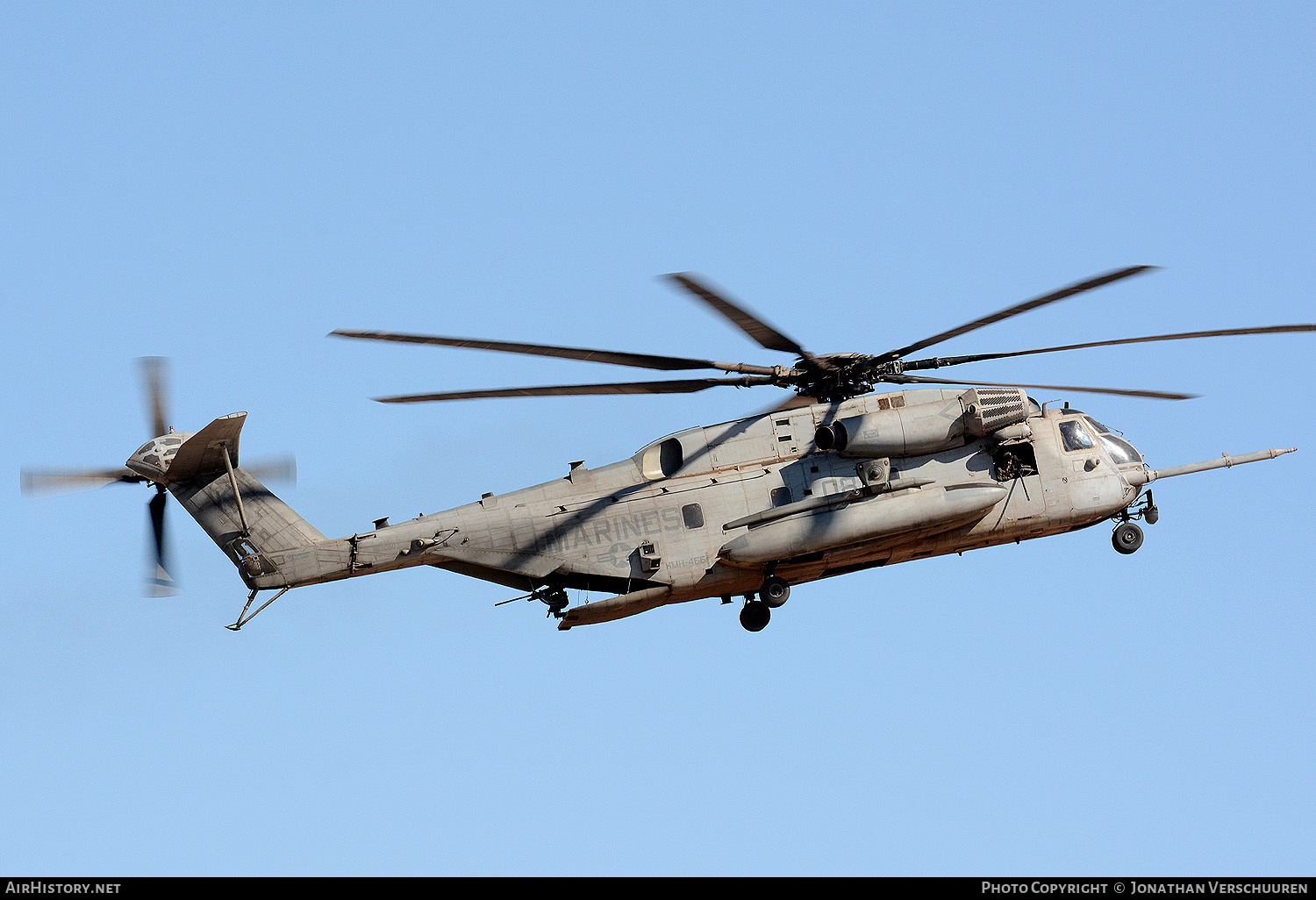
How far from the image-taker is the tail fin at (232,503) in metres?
27.1

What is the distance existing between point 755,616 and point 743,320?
6559 mm

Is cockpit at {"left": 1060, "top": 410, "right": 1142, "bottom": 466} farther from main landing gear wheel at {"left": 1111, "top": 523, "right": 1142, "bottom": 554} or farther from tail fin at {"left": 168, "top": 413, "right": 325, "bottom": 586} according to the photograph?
tail fin at {"left": 168, "top": 413, "right": 325, "bottom": 586}

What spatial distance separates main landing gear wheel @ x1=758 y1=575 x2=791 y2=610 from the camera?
2776 centimetres

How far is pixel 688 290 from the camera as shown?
22.5 m

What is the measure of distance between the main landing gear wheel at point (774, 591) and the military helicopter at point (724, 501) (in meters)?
0.04

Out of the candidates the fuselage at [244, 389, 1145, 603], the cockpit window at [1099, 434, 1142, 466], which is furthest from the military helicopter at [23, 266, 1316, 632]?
the cockpit window at [1099, 434, 1142, 466]

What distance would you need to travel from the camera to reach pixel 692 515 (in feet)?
92.0

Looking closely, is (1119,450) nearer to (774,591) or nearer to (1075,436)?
(1075,436)

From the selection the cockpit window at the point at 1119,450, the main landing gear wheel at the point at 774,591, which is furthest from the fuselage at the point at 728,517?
the cockpit window at the point at 1119,450

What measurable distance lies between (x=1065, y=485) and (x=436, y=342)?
13499 mm

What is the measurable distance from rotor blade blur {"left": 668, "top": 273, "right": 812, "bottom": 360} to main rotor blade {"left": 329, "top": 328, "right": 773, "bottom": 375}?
107 cm
